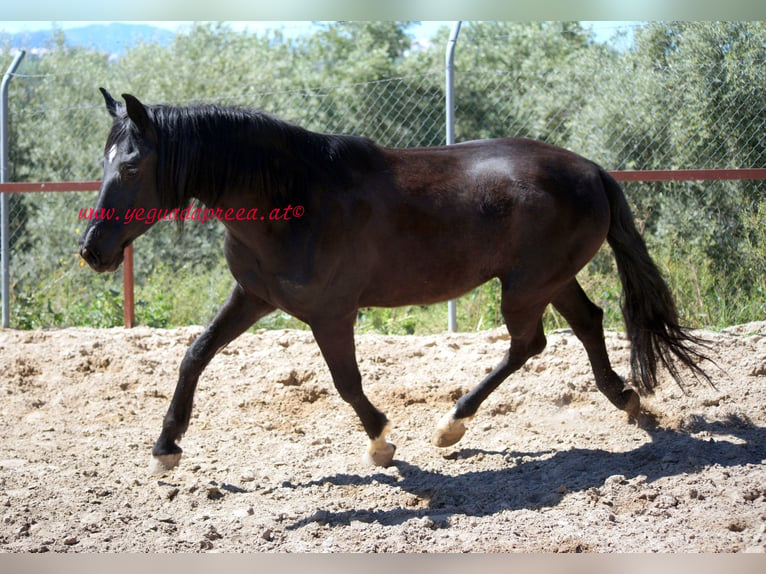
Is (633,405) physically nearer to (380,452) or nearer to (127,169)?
(380,452)

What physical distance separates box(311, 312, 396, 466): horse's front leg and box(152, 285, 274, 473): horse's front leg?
40 centimetres

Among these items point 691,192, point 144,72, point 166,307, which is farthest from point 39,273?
point 691,192

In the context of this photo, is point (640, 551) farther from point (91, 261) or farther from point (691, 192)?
point (691, 192)

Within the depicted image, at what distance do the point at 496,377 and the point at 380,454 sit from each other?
30.6 inches

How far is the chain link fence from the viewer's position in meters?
7.31

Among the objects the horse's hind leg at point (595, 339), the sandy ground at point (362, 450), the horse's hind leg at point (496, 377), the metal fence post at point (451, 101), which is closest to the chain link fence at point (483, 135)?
the metal fence post at point (451, 101)

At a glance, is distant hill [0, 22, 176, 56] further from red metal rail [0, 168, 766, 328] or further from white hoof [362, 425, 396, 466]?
white hoof [362, 425, 396, 466]

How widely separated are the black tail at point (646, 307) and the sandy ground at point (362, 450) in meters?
0.40

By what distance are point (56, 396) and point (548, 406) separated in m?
3.39

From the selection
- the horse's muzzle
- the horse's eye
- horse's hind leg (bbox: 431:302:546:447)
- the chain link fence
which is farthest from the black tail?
the horse's muzzle

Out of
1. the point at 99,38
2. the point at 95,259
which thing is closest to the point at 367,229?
the point at 95,259

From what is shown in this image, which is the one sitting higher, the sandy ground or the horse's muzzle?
the horse's muzzle

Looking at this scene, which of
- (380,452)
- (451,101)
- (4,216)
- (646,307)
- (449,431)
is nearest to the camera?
(380,452)

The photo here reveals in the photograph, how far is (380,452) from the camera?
14.1ft
